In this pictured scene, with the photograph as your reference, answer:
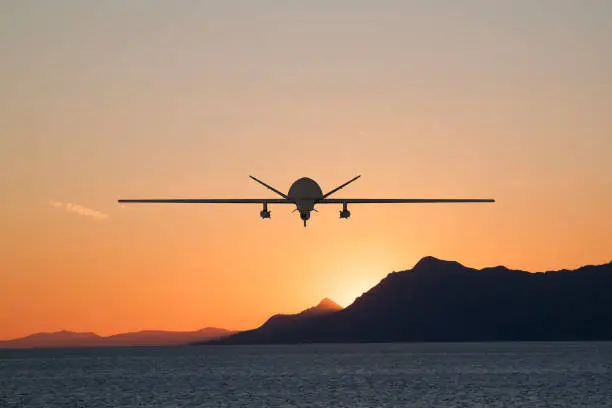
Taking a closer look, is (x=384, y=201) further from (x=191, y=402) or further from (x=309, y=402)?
(x=191, y=402)

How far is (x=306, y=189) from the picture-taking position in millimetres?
132125

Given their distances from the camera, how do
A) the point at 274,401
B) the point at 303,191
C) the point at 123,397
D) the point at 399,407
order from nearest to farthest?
1. the point at 303,191
2. the point at 399,407
3. the point at 274,401
4. the point at 123,397

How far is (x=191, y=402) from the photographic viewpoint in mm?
172625

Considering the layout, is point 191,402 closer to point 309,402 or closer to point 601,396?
point 309,402

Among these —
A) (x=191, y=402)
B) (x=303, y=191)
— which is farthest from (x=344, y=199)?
(x=191, y=402)

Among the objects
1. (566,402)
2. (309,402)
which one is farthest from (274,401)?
(566,402)

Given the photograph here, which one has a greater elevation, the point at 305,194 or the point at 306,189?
the point at 306,189

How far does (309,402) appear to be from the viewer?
16550cm

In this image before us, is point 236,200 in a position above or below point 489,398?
above

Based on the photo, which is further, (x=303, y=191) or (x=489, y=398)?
(x=489, y=398)

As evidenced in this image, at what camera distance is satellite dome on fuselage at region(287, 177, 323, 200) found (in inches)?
5202

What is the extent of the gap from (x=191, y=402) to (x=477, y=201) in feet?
191

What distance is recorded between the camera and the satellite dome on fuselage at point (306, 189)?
13212cm

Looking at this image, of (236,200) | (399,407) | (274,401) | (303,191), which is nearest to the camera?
(303,191)
